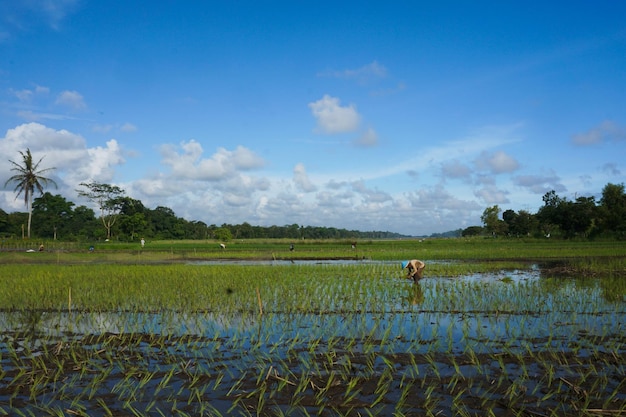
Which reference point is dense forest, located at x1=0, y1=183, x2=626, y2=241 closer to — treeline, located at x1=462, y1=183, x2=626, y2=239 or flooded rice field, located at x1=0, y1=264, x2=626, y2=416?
treeline, located at x1=462, y1=183, x2=626, y2=239

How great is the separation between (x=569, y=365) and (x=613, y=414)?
1.69m

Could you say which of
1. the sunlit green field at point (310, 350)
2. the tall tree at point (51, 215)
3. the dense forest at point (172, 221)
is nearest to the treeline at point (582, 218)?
the dense forest at point (172, 221)

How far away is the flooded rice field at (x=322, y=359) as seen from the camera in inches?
177

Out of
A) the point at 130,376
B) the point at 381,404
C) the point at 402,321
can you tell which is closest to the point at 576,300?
the point at 402,321

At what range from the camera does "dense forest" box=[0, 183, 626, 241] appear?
43.2m

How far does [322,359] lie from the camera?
19.4ft

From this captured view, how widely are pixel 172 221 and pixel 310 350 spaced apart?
249ft

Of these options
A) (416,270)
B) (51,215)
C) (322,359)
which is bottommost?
(322,359)

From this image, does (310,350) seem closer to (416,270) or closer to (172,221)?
(416,270)

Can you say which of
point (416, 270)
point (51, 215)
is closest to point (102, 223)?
point (51, 215)

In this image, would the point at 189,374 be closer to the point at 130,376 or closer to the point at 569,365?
the point at 130,376

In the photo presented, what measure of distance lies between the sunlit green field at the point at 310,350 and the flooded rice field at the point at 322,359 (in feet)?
0.08

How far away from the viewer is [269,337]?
7.07m

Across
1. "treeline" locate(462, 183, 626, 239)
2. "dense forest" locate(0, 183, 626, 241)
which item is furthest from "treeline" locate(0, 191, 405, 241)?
"treeline" locate(462, 183, 626, 239)
